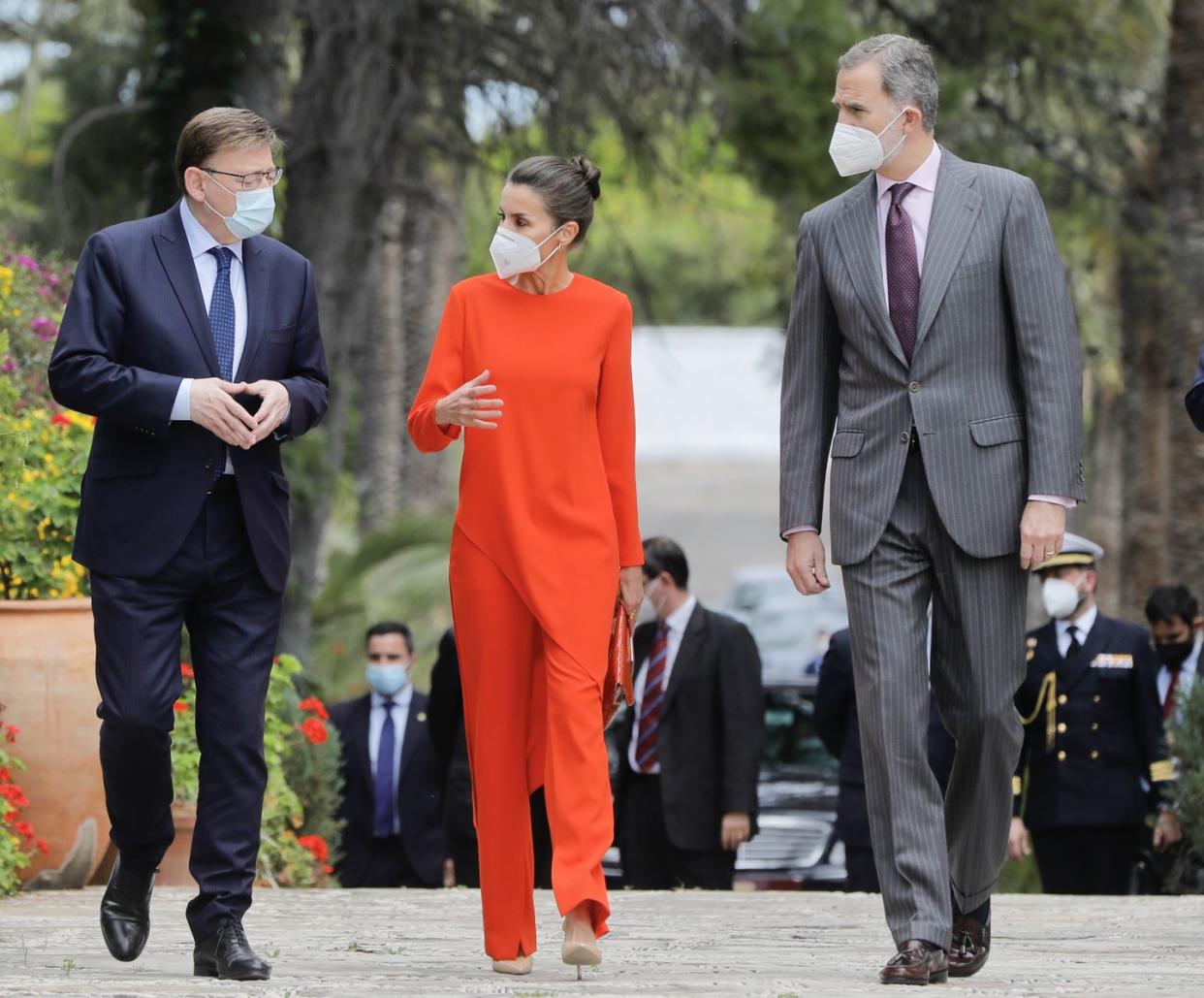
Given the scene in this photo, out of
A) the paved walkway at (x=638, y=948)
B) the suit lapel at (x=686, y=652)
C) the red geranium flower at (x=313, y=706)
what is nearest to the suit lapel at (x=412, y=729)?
the red geranium flower at (x=313, y=706)

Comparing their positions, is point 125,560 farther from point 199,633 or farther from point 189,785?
point 189,785

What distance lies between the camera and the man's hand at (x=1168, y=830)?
9941mm

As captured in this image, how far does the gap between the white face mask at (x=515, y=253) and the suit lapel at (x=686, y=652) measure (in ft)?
16.8

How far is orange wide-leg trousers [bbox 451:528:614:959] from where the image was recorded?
18.4 feet

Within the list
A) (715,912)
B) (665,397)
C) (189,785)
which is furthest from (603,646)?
(665,397)

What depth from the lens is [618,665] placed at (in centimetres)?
578

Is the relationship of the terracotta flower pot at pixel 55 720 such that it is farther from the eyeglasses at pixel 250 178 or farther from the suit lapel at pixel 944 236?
the suit lapel at pixel 944 236

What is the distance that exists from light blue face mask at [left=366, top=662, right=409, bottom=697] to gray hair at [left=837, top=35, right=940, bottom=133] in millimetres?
6161

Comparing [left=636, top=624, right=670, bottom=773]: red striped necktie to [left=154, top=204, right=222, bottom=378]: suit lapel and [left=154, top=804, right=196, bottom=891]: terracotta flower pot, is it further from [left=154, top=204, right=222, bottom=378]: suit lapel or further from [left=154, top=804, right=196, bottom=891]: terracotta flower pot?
[left=154, top=204, right=222, bottom=378]: suit lapel

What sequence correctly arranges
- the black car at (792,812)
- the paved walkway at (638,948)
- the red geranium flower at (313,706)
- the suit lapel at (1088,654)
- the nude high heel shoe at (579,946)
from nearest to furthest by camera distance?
the paved walkway at (638,948)
the nude high heel shoe at (579,946)
the red geranium flower at (313,706)
the suit lapel at (1088,654)
the black car at (792,812)

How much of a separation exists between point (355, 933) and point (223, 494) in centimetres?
182

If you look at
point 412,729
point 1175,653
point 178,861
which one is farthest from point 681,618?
point 178,861

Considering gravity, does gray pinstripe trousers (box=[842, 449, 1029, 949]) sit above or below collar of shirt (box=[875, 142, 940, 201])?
below

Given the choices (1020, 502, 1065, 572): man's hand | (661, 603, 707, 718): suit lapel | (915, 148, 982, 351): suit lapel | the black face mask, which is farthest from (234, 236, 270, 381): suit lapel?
the black face mask
